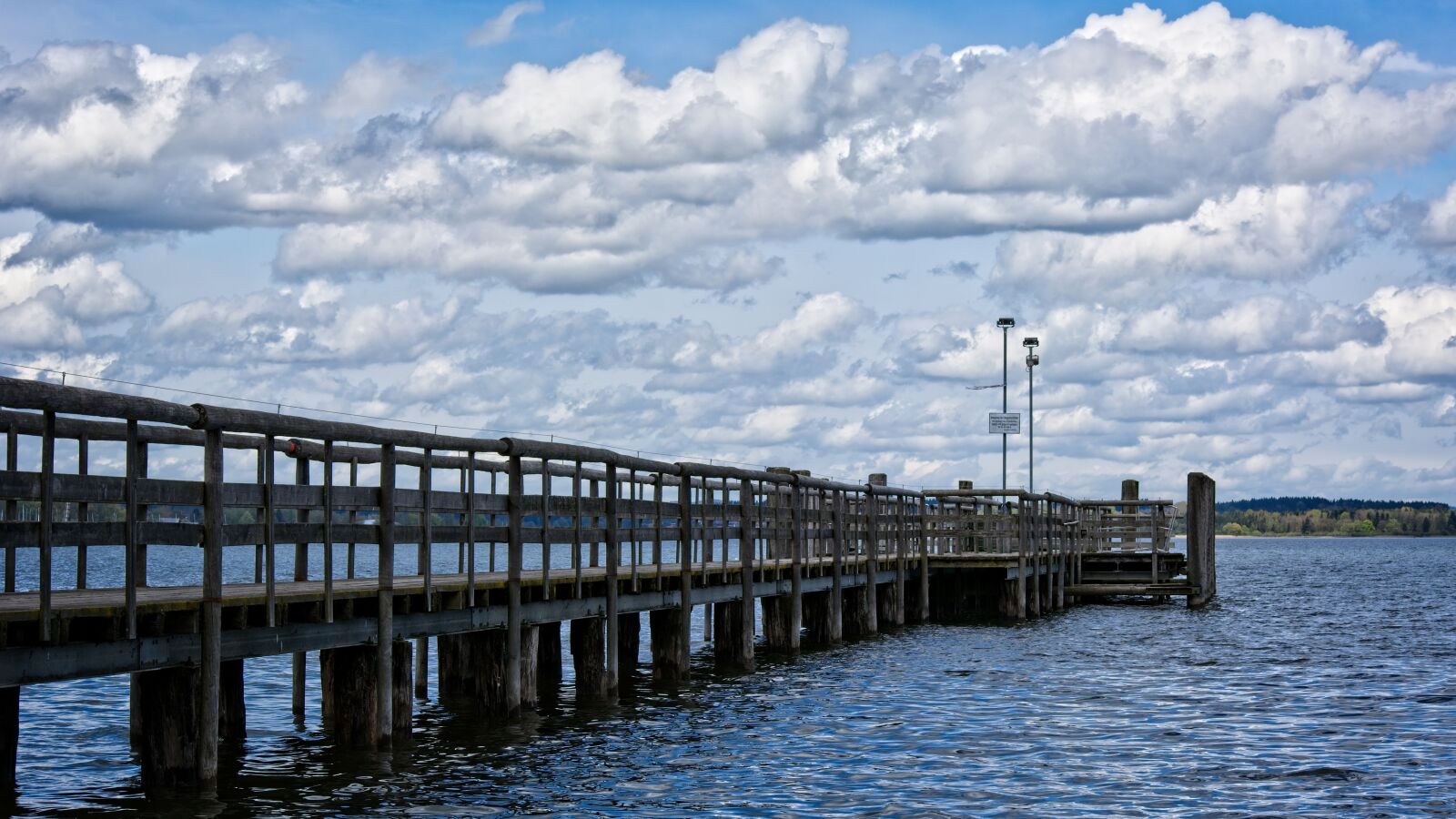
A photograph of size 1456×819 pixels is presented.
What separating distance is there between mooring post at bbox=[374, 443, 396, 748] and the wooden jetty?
0.02 m

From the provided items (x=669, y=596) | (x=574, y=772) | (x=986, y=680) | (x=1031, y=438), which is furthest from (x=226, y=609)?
(x=1031, y=438)

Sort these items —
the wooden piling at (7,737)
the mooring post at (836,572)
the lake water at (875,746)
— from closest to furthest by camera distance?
the wooden piling at (7,737)
the lake water at (875,746)
the mooring post at (836,572)

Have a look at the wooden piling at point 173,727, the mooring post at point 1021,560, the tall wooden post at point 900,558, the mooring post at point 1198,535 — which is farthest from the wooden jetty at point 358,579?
the mooring post at point 1198,535

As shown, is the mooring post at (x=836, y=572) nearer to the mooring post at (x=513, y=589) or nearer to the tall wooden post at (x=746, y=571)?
the tall wooden post at (x=746, y=571)

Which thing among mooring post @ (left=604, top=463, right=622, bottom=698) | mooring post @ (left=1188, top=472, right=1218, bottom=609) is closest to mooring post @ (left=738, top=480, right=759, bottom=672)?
mooring post @ (left=604, top=463, right=622, bottom=698)

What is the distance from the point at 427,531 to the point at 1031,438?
4152 cm

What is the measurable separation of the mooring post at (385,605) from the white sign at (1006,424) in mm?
40208

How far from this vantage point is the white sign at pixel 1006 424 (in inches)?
2127

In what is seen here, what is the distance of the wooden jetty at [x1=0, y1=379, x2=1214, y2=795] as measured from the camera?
11.9 metres

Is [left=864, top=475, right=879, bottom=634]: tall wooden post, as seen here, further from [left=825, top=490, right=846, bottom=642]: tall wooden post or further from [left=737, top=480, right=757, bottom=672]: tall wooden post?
[left=737, top=480, right=757, bottom=672]: tall wooden post

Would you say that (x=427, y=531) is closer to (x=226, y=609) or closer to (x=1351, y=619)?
(x=226, y=609)

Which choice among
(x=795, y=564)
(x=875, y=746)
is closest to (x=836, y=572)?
(x=795, y=564)

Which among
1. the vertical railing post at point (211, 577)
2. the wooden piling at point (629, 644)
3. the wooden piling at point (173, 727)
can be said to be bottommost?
the wooden piling at point (629, 644)

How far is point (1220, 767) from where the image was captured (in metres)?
17.8
